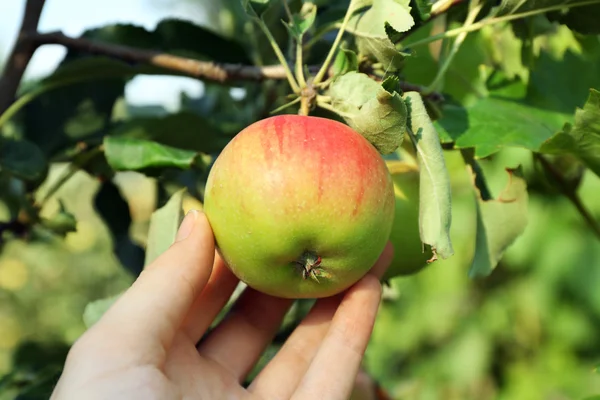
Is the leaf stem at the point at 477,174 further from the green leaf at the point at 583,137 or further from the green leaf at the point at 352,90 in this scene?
the green leaf at the point at 352,90

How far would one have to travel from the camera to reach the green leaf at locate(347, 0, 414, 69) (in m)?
0.68

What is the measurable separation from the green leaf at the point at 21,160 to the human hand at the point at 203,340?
0.32 metres

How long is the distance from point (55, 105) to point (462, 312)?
57.7 inches

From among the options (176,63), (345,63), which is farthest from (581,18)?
(176,63)

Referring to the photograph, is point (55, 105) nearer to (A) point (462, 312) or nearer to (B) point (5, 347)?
(A) point (462, 312)

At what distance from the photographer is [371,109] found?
663 millimetres

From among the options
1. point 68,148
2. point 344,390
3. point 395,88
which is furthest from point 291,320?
point 395,88

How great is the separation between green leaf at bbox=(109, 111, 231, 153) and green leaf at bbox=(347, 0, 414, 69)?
32 centimetres

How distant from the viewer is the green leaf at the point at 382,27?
678mm

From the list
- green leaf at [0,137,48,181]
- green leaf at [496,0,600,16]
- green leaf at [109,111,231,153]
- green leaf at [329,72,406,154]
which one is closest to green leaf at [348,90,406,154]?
green leaf at [329,72,406,154]

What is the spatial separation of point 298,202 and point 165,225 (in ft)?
0.86

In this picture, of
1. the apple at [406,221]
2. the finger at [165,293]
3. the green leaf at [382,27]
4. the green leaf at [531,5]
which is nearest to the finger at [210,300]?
the finger at [165,293]

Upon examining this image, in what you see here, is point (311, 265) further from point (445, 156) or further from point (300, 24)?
point (445, 156)

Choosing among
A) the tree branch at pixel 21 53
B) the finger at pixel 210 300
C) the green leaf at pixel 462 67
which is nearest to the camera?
the finger at pixel 210 300
